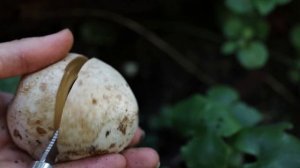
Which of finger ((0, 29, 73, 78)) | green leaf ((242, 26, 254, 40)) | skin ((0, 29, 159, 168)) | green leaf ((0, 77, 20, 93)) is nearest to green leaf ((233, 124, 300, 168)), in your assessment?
skin ((0, 29, 159, 168))

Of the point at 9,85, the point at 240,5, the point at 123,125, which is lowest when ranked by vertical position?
the point at 9,85

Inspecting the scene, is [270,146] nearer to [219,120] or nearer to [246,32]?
[219,120]

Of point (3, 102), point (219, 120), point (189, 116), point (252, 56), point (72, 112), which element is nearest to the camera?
point (72, 112)

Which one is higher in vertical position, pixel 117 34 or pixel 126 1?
pixel 126 1

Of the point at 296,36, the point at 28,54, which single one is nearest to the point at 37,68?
the point at 28,54

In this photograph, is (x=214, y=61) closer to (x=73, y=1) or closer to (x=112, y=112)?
(x=73, y=1)

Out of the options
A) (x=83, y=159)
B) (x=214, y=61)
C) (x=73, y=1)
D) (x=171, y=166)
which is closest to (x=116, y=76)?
(x=83, y=159)

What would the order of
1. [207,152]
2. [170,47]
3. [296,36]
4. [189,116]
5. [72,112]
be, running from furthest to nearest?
1. [170,47]
2. [296,36]
3. [189,116]
4. [207,152]
5. [72,112]

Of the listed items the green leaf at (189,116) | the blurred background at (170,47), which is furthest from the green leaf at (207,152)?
the blurred background at (170,47)
